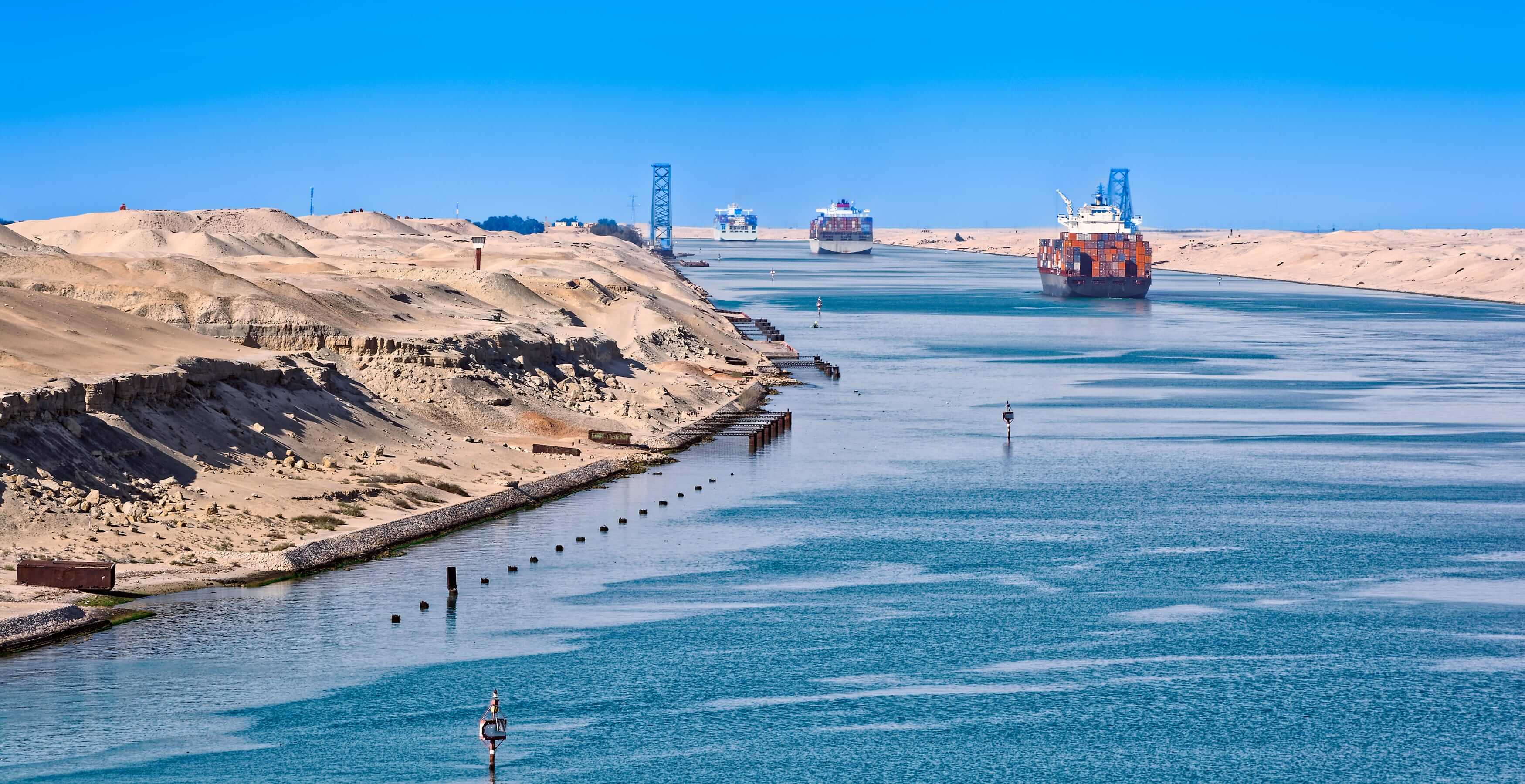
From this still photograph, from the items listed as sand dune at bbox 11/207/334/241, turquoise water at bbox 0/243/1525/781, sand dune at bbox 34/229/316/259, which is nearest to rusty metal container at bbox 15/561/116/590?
turquoise water at bbox 0/243/1525/781

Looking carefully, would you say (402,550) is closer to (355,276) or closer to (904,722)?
(904,722)

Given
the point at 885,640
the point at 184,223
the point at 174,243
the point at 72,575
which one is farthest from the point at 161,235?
the point at 885,640

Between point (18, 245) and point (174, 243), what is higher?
point (174, 243)

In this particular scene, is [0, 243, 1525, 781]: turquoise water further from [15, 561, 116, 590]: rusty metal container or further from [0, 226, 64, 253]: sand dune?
[0, 226, 64, 253]: sand dune

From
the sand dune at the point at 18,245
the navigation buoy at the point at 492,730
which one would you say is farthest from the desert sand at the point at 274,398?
the navigation buoy at the point at 492,730

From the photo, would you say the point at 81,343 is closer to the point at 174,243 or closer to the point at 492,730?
the point at 492,730
